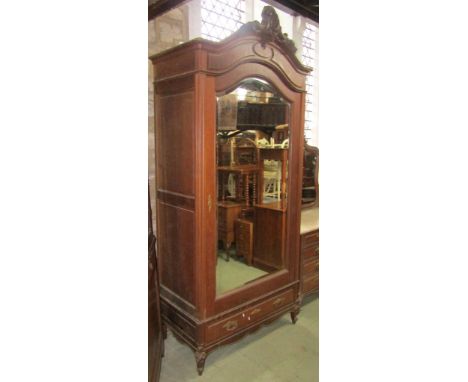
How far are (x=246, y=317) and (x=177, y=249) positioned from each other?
0.56 meters

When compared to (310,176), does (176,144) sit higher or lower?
higher

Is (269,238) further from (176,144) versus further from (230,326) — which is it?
(176,144)

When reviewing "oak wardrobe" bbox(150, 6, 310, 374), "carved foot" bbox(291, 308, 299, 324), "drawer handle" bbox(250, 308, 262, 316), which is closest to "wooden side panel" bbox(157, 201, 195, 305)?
"oak wardrobe" bbox(150, 6, 310, 374)

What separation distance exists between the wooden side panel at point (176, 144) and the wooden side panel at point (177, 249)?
14 cm

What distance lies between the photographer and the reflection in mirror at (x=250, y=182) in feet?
6.31

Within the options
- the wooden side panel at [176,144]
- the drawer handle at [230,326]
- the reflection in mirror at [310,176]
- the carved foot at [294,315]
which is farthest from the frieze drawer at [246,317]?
the reflection in mirror at [310,176]

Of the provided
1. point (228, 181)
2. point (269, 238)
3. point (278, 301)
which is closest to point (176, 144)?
point (228, 181)

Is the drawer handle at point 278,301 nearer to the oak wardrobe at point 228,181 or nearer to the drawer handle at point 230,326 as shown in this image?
the oak wardrobe at point 228,181

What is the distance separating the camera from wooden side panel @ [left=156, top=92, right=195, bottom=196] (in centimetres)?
179

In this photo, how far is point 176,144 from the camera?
6.19 feet

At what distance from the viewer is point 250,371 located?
1.96 m
